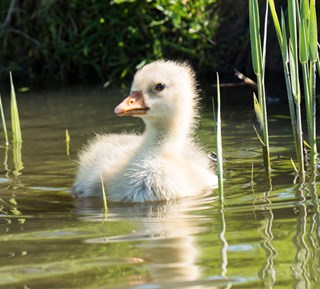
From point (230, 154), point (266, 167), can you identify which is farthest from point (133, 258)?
point (230, 154)

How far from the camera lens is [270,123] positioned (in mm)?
7652

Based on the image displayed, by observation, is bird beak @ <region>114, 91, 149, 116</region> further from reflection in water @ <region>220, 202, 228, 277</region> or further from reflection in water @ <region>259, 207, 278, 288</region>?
reflection in water @ <region>259, 207, 278, 288</region>

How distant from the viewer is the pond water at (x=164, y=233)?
3695mm

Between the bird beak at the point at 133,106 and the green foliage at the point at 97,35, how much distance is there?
4.39m

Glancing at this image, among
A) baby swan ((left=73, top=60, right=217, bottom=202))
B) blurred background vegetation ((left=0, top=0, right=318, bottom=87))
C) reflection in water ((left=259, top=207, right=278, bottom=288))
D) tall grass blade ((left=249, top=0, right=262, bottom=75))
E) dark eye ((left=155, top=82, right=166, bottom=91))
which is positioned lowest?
reflection in water ((left=259, top=207, right=278, bottom=288))

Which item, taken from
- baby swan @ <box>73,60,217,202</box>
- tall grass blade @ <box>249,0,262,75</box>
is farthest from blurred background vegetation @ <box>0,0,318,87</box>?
tall grass blade @ <box>249,0,262,75</box>

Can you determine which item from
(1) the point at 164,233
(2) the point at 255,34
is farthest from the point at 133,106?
(1) the point at 164,233

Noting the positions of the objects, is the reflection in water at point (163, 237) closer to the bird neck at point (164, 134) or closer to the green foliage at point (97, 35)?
the bird neck at point (164, 134)

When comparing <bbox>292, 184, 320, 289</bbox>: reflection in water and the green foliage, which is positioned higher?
the green foliage

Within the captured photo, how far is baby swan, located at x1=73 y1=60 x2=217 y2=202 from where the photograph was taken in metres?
5.42

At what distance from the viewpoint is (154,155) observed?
5.58 metres

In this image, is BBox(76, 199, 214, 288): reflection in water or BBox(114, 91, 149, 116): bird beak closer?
BBox(76, 199, 214, 288): reflection in water

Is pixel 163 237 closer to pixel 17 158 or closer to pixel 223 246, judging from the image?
pixel 223 246

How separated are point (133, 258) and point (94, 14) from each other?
296 inches
